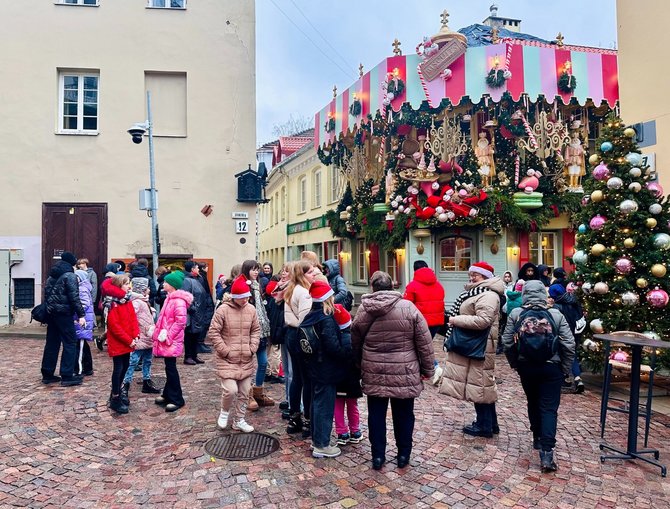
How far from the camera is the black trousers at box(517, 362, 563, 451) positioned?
4.37m

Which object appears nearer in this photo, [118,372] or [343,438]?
[343,438]

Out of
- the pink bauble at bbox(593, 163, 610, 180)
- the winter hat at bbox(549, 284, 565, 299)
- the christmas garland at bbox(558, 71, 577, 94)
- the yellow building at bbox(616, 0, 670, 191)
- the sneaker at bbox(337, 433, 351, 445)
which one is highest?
the christmas garland at bbox(558, 71, 577, 94)

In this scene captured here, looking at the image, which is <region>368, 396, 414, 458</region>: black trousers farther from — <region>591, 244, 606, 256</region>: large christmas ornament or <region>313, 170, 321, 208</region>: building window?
<region>313, 170, 321, 208</region>: building window

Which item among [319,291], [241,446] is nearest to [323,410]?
[241,446]

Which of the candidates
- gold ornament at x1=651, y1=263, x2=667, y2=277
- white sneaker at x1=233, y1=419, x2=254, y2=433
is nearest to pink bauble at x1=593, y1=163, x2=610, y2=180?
gold ornament at x1=651, y1=263, x2=667, y2=277

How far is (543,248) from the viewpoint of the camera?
1625cm

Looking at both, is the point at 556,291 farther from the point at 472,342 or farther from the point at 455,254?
the point at 455,254

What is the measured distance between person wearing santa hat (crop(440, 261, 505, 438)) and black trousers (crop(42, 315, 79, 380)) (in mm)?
5214

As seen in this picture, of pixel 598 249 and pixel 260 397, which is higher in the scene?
pixel 598 249

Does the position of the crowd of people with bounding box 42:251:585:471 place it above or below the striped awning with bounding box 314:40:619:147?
below

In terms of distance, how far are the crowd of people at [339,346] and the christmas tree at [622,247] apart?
556 millimetres

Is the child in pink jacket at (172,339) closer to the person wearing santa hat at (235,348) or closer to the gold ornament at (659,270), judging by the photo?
the person wearing santa hat at (235,348)

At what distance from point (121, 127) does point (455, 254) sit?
10.5 m

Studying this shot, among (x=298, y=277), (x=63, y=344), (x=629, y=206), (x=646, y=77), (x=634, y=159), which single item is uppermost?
(x=646, y=77)
